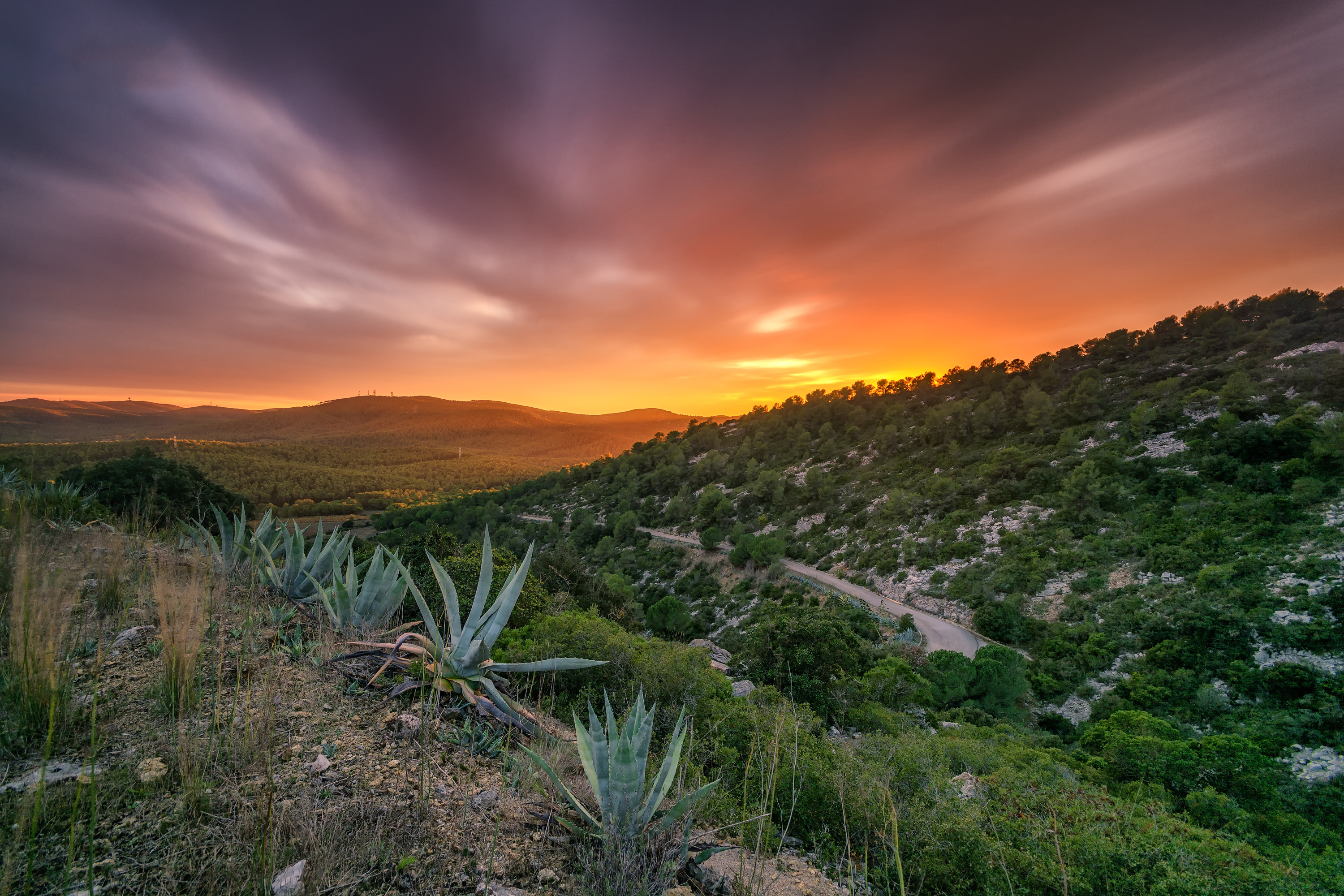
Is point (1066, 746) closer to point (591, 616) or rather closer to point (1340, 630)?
point (1340, 630)

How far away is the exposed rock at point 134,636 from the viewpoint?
3254mm

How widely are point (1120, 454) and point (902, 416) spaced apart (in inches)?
889

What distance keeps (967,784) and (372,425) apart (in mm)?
151761

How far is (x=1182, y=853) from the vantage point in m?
3.29

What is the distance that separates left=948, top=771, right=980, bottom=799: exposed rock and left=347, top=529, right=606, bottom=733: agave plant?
423 cm

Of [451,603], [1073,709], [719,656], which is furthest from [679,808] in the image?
[1073,709]

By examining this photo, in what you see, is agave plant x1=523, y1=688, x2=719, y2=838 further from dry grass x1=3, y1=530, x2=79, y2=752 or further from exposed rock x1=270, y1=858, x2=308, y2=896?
dry grass x1=3, y1=530, x2=79, y2=752

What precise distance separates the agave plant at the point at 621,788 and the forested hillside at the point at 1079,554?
5.66 metres

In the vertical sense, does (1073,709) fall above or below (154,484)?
below

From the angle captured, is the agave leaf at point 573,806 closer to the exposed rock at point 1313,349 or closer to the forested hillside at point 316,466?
the forested hillside at point 316,466

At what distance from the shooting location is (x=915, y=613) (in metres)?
26.1

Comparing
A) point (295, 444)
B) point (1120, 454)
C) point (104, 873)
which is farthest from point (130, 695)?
point (295, 444)

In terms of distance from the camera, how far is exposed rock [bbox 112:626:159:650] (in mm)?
3254

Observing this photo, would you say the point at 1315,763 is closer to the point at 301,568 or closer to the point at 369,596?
the point at 369,596
